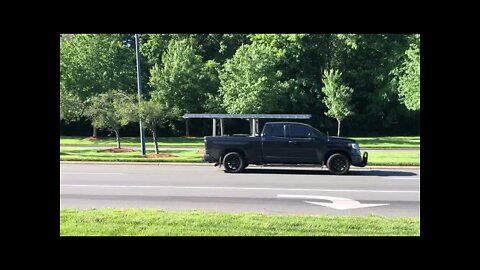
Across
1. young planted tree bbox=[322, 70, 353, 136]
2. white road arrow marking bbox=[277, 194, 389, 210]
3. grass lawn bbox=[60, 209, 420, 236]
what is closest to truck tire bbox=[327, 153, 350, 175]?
white road arrow marking bbox=[277, 194, 389, 210]

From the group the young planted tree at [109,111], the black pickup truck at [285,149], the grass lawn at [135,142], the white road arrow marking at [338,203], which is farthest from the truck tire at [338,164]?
the grass lawn at [135,142]

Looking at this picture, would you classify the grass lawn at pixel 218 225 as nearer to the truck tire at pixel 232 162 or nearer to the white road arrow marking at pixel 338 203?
the white road arrow marking at pixel 338 203

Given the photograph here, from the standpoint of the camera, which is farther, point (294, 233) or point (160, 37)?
point (160, 37)

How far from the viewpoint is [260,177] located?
46.5 ft

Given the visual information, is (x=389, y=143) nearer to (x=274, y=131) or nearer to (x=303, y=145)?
(x=303, y=145)

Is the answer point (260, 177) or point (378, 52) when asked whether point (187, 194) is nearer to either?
point (260, 177)

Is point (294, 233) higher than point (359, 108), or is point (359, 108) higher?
point (359, 108)

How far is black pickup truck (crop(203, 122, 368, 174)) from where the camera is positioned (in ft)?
49.9

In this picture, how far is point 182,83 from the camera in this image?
36406mm

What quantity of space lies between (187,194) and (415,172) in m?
8.91

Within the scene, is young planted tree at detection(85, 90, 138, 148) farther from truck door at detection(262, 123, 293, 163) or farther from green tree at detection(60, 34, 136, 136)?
green tree at detection(60, 34, 136, 136)
